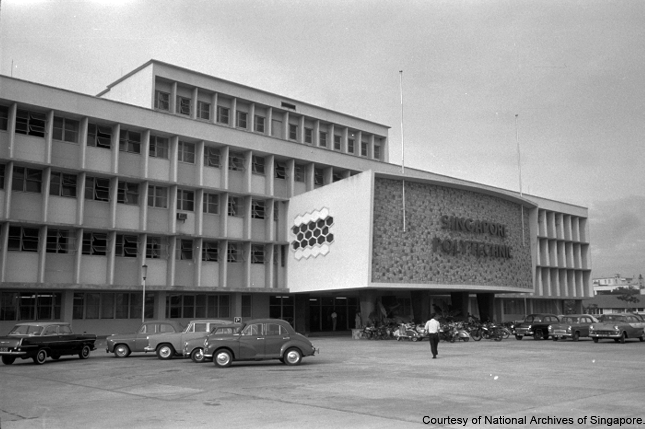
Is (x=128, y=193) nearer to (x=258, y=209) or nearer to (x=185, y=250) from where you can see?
(x=185, y=250)

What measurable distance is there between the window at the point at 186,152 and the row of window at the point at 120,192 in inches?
80.5

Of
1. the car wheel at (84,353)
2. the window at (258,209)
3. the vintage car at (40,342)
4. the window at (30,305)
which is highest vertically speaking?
the window at (258,209)

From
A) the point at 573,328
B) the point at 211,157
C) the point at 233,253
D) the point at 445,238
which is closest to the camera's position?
the point at 573,328

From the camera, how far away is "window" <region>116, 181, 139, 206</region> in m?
37.3

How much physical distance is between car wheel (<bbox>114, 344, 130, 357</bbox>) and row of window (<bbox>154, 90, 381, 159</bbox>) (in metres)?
21.2

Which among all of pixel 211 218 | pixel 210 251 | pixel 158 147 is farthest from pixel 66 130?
pixel 210 251

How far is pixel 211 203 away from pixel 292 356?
74.2 ft

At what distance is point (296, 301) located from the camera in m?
46.0

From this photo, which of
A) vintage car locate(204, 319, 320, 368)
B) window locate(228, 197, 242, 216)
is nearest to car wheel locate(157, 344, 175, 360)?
vintage car locate(204, 319, 320, 368)

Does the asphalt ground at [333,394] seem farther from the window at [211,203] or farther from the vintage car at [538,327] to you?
the window at [211,203]

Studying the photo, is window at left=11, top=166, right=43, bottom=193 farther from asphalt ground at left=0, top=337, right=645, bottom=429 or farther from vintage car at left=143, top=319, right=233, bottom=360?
asphalt ground at left=0, top=337, right=645, bottom=429

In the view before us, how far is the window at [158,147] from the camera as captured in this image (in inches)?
1533

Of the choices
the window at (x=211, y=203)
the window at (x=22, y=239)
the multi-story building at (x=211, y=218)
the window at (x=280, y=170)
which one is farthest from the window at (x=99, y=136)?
the window at (x=280, y=170)

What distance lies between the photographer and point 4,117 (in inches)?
1300
